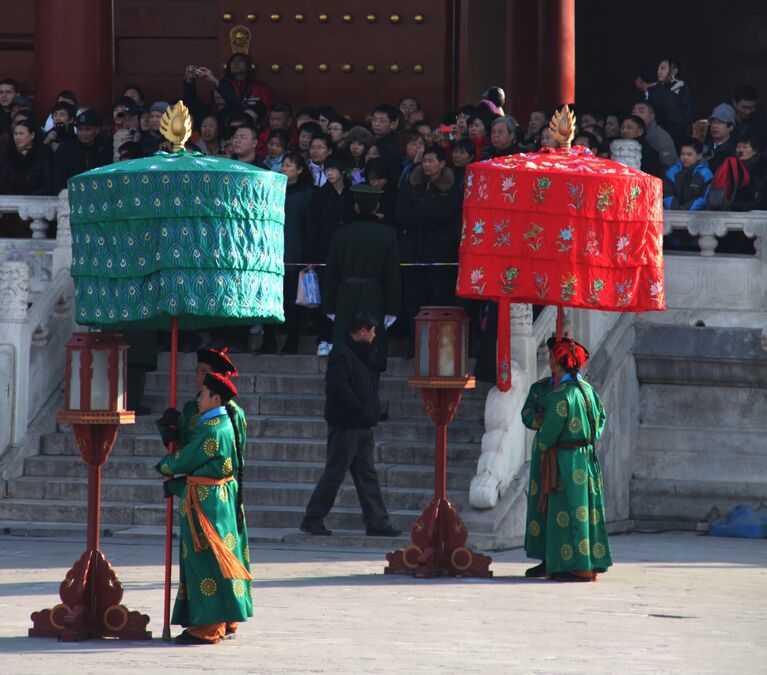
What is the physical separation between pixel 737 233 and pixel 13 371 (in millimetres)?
5334

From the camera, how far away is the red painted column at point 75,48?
53.1ft

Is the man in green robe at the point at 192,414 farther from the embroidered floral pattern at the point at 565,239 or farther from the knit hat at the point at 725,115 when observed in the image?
the knit hat at the point at 725,115

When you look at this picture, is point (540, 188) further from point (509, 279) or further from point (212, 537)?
point (212, 537)

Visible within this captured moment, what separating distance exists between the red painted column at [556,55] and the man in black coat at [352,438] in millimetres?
5767

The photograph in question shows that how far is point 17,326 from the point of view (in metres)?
13.8

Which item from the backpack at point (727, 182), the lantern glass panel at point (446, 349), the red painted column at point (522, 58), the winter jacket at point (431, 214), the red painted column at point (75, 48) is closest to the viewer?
the lantern glass panel at point (446, 349)

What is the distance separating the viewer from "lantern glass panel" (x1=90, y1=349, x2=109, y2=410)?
949cm

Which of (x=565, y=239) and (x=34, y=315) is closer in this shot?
(x=565, y=239)

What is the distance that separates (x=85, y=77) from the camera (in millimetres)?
16219

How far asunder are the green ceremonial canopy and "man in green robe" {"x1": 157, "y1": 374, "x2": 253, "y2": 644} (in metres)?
0.44

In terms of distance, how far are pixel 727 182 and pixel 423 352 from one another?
3.82 meters

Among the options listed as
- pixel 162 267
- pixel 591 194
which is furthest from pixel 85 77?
pixel 162 267

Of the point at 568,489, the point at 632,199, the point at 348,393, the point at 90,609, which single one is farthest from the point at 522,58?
the point at 90,609

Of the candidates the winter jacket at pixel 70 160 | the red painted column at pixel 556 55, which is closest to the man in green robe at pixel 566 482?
the winter jacket at pixel 70 160
